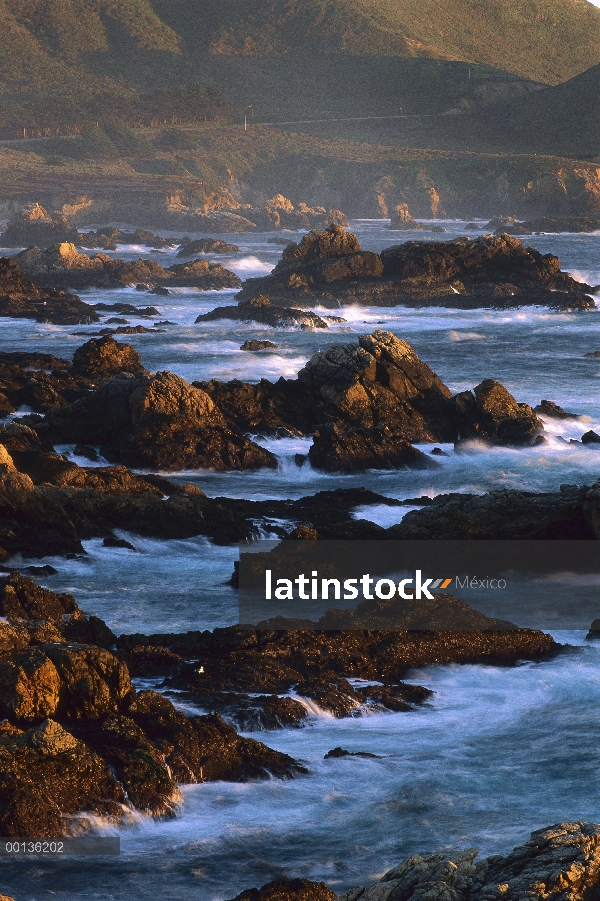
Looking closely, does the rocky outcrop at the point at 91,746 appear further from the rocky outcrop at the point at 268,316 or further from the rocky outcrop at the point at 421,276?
the rocky outcrop at the point at 421,276

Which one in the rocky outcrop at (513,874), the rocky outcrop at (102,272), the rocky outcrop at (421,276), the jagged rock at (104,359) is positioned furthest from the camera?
the rocky outcrop at (102,272)

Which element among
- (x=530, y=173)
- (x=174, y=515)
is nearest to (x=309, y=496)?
(x=174, y=515)

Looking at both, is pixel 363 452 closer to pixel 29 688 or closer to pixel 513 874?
pixel 29 688

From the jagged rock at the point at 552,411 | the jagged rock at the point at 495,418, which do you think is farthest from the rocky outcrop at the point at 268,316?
the jagged rock at the point at 495,418

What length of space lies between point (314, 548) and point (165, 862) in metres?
9.49

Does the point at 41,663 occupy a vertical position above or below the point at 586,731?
above

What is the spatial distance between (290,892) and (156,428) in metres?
18.5

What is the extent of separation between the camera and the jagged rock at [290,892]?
1003 centimetres

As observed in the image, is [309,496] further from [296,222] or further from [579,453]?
[296,222]

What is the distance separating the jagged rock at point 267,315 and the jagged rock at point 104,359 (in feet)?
49.9

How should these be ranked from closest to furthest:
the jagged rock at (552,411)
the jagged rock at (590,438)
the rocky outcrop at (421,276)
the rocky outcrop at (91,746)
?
the rocky outcrop at (91,746), the jagged rock at (590,438), the jagged rock at (552,411), the rocky outcrop at (421,276)

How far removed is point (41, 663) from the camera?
12422 millimetres

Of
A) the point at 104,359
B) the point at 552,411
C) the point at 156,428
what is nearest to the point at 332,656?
the point at 156,428

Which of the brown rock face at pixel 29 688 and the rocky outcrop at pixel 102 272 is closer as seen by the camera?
the brown rock face at pixel 29 688
